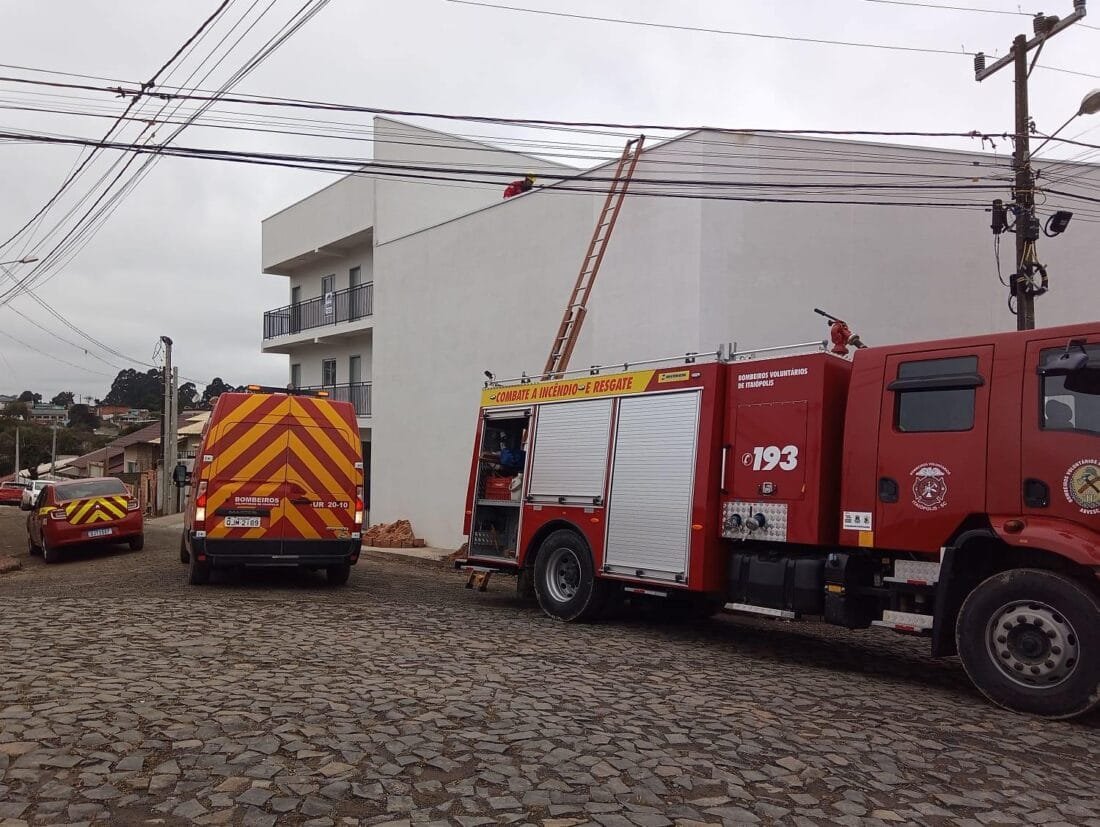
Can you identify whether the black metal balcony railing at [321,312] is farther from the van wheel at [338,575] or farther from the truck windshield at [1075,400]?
the truck windshield at [1075,400]

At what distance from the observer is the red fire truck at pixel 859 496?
6.28m

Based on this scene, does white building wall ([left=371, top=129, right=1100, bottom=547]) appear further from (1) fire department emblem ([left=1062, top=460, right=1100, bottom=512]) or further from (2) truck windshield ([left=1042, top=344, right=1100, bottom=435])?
(1) fire department emblem ([left=1062, top=460, right=1100, bottom=512])

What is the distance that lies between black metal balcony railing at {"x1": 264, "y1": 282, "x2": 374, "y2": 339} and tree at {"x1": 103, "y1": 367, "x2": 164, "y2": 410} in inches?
3037

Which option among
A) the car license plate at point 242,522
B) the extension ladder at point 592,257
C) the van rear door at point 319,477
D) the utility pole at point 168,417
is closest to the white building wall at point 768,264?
the extension ladder at point 592,257

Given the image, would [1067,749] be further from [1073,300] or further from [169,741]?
[1073,300]

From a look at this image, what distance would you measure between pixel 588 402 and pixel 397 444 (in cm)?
1368

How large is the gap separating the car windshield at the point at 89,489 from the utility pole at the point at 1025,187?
16680mm

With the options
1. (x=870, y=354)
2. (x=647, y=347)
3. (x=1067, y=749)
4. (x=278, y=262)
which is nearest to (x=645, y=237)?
(x=647, y=347)

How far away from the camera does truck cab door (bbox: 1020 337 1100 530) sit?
6.21 meters

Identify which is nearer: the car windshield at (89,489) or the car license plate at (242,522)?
the car license plate at (242,522)

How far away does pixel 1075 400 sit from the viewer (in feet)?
20.9

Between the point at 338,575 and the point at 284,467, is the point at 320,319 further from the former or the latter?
the point at 284,467

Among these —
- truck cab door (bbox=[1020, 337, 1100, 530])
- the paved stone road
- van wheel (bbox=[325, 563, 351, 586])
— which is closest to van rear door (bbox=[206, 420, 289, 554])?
van wheel (bbox=[325, 563, 351, 586])

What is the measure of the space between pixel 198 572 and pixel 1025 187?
1316 cm
